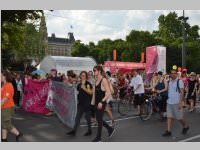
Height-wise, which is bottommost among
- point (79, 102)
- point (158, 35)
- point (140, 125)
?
point (140, 125)

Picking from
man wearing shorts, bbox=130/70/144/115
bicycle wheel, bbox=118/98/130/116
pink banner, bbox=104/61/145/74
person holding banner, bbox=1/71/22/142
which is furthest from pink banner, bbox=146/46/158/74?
person holding banner, bbox=1/71/22/142

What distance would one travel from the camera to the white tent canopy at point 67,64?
87.8 feet

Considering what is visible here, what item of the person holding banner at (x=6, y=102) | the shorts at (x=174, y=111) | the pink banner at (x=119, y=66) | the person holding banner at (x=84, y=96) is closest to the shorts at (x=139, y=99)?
the shorts at (x=174, y=111)

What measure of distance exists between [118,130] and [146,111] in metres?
2.37

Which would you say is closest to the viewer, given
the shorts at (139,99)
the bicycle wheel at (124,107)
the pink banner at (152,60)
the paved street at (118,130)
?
the paved street at (118,130)

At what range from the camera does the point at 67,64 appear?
89.0 feet

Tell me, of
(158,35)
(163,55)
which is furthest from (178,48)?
(163,55)

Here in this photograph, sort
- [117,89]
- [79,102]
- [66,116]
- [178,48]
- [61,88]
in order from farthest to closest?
[178,48] < [117,89] < [61,88] < [66,116] < [79,102]

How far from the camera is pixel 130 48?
225ft

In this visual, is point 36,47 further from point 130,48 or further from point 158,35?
point 158,35

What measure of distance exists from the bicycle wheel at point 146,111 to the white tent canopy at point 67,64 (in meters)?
14.7

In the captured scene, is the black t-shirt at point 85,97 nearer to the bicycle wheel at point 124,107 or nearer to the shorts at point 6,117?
the shorts at point 6,117

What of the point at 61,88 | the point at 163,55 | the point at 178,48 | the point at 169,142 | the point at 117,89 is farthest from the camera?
the point at 178,48

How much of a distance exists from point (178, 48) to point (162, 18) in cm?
940
